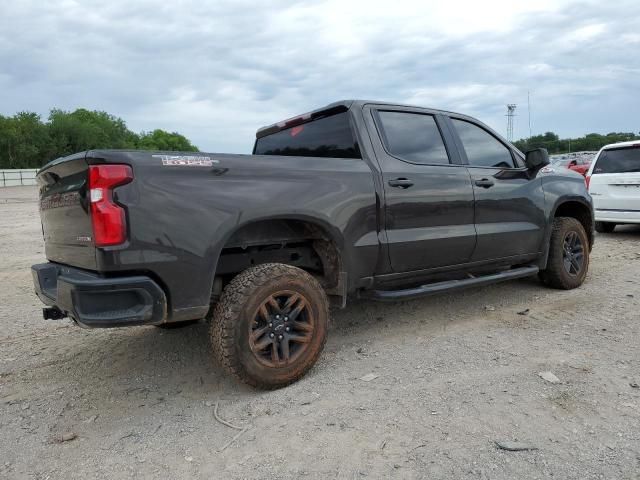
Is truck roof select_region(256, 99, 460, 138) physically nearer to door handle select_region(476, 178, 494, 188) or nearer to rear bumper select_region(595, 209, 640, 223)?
door handle select_region(476, 178, 494, 188)

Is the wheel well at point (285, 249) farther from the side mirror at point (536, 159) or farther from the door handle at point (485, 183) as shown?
the side mirror at point (536, 159)

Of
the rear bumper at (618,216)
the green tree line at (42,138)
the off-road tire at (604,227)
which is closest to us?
the rear bumper at (618,216)

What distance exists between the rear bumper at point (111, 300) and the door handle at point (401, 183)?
1887 millimetres

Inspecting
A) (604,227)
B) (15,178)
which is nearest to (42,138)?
(15,178)

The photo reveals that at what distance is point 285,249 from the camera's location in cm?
375

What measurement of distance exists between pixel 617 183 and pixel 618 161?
1.59 ft

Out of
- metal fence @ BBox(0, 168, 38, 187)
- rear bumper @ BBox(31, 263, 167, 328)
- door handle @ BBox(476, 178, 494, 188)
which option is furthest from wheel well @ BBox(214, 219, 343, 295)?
metal fence @ BBox(0, 168, 38, 187)

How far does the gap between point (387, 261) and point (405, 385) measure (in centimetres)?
96

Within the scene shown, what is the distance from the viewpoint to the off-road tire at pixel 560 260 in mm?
5281

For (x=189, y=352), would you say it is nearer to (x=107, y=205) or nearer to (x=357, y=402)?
(x=357, y=402)

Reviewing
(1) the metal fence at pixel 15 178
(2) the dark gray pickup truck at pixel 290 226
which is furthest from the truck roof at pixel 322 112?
(1) the metal fence at pixel 15 178

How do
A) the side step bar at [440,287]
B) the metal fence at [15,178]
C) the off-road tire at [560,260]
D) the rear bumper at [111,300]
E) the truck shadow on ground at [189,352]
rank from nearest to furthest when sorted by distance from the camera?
the rear bumper at [111,300]
the truck shadow on ground at [189,352]
the side step bar at [440,287]
the off-road tire at [560,260]
the metal fence at [15,178]

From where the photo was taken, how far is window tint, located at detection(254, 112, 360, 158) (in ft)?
12.9

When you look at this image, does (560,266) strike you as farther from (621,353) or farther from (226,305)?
(226,305)
